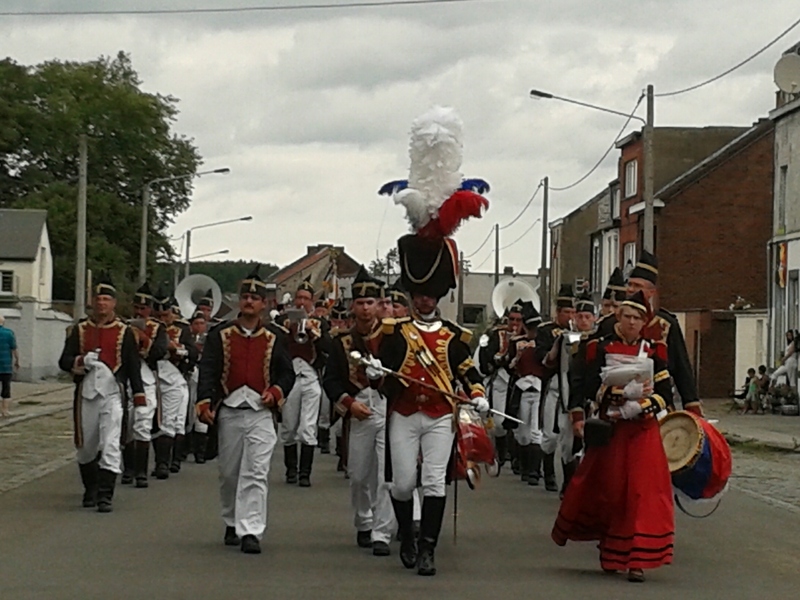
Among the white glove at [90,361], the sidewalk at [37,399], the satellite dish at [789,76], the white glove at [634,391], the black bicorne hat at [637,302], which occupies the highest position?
the satellite dish at [789,76]

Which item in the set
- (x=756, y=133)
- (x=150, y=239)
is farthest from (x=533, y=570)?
(x=150, y=239)

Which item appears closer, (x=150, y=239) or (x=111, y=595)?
(x=111, y=595)

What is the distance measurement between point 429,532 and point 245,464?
180 cm

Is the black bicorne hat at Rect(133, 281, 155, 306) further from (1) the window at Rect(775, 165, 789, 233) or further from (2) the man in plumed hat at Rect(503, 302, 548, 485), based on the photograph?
(1) the window at Rect(775, 165, 789, 233)

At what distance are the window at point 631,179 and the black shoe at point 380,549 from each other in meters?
49.6

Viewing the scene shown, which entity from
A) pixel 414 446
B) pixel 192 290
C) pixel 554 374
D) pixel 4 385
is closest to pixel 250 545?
pixel 414 446

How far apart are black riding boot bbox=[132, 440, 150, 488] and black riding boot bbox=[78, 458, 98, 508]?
194 centimetres

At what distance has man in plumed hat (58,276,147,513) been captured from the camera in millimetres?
14180

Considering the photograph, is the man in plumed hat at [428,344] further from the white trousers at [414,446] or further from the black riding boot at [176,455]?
the black riding boot at [176,455]

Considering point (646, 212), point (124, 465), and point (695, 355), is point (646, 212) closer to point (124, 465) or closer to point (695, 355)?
point (695, 355)

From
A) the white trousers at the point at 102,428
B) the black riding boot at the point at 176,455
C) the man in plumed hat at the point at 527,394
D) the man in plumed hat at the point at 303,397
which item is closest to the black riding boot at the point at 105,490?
the white trousers at the point at 102,428

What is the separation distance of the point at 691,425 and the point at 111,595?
4.08m

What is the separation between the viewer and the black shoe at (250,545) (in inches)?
457

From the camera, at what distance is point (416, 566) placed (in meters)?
10.9
